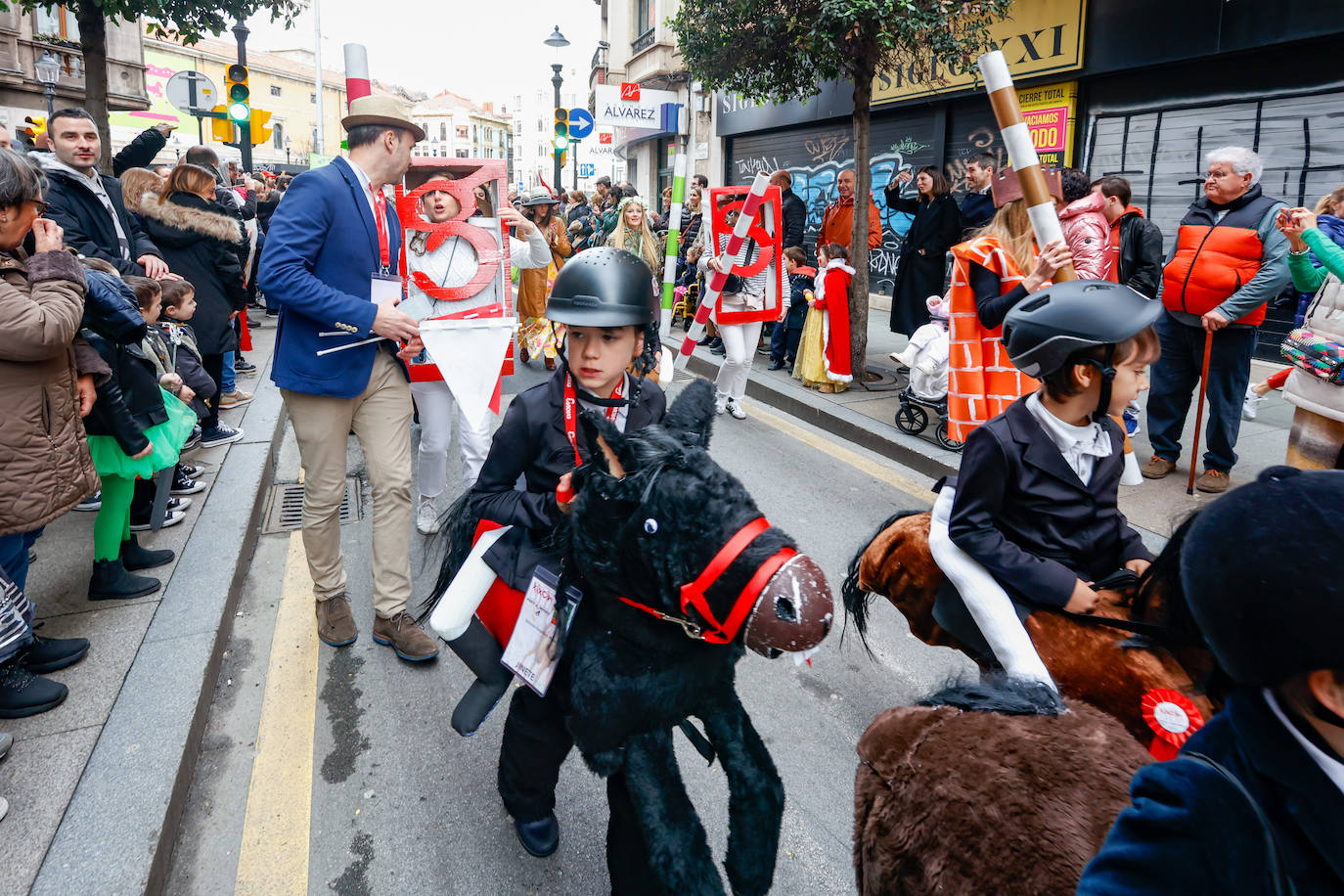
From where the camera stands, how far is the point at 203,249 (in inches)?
251

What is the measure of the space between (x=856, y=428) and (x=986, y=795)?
20.0ft

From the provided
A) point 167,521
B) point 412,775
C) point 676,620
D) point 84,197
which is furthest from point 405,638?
point 84,197

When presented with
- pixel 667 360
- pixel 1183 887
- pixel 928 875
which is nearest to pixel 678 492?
pixel 928 875

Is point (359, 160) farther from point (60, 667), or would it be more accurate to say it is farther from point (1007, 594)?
point (1007, 594)

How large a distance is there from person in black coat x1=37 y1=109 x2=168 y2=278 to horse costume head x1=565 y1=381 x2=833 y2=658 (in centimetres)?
417

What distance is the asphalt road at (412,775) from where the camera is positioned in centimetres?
249

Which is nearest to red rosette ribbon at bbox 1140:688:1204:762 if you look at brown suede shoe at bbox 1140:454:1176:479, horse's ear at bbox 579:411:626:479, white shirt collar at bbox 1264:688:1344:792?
white shirt collar at bbox 1264:688:1344:792

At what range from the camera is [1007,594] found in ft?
7.16

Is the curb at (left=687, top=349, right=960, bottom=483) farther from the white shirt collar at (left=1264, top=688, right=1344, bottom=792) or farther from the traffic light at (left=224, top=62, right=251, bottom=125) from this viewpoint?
the traffic light at (left=224, top=62, right=251, bottom=125)

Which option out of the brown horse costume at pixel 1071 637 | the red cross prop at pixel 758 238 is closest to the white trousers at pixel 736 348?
the red cross prop at pixel 758 238

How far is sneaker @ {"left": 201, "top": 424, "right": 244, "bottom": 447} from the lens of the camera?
6.15 meters

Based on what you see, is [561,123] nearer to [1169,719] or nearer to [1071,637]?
[1071,637]

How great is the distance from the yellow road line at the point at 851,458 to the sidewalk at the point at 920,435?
0.21 m

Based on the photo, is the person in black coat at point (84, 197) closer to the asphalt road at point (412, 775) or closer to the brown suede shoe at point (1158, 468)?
the asphalt road at point (412, 775)
